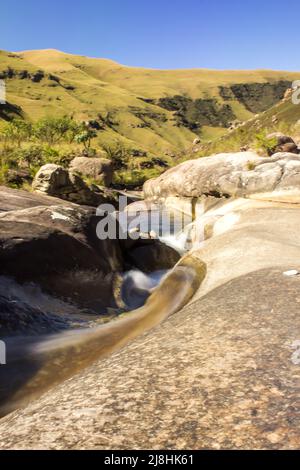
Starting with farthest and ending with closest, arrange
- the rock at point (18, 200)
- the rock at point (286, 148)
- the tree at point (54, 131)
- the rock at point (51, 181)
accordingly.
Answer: the tree at point (54, 131) < the rock at point (286, 148) < the rock at point (51, 181) < the rock at point (18, 200)

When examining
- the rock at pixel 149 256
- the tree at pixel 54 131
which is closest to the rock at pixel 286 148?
the rock at pixel 149 256

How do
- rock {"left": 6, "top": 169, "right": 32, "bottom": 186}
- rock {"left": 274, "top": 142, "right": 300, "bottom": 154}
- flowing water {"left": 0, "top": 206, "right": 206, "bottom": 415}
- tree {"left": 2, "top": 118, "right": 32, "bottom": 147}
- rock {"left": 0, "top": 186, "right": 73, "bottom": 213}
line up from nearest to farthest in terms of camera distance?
flowing water {"left": 0, "top": 206, "right": 206, "bottom": 415} < rock {"left": 0, "top": 186, "right": 73, "bottom": 213} < rock {"left": 6, "top": 169, "right": 32, "bottom": 186} < rock {"left": 274, "top": 142, "right": 300, "bottom": 154} < tree {"left": 2, "top": 118, "right": 32, "bottom": 147}

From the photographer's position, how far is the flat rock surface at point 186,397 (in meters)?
3.94

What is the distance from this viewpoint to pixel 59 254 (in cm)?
1345

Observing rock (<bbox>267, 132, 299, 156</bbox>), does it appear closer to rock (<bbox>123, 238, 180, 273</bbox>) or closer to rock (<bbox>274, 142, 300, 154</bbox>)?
rock (<bbox>274, 142, 300, 154</bbox>)

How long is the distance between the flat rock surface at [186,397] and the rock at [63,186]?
3081 centimetres

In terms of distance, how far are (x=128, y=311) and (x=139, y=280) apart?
10.0 ft

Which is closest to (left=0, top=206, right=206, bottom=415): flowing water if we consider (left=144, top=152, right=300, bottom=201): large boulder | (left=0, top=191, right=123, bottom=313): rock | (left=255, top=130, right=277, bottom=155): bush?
(left=0, top=191, right=123, bottom=313): rock

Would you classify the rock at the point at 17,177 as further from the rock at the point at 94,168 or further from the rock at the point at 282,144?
the rock at the point at 282,144

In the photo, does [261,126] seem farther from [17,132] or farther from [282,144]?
[282,144]

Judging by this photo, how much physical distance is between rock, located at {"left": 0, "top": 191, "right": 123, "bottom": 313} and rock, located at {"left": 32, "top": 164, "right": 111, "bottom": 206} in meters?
21.5

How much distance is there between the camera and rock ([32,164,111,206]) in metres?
36.3
